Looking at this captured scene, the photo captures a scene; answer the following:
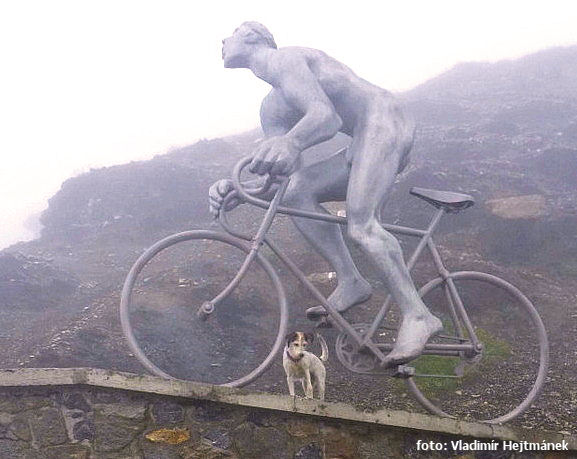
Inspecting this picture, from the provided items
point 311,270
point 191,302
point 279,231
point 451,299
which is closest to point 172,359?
point 191,302

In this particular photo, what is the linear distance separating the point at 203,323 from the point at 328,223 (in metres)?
6.74

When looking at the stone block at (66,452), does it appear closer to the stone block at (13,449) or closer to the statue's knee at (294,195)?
the stone block at (13,449)

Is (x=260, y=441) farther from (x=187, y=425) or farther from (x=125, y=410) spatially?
(x=125, y=410)

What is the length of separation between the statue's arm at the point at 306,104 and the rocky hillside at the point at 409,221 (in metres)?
4.69

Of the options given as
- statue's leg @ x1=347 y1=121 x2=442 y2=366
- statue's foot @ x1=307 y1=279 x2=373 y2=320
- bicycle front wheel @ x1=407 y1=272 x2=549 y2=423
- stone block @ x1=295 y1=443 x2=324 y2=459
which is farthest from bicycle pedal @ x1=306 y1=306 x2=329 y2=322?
stone block @ x1=295 y1=443 x2=324 y2=459

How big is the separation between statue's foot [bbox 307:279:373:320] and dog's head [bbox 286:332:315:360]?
1.63 m

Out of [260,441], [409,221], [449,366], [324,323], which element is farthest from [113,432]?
[409,221]

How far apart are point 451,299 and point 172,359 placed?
605cm

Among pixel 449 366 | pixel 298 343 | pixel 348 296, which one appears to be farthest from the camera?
pixel 449 366

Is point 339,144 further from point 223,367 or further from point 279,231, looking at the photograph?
point 223,367

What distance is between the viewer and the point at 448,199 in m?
4.25

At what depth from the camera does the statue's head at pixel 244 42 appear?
4312mm

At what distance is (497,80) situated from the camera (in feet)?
123

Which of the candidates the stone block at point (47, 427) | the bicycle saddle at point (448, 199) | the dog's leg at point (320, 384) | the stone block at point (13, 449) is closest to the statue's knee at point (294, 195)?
the bicycle saddle at point (448, 199)
